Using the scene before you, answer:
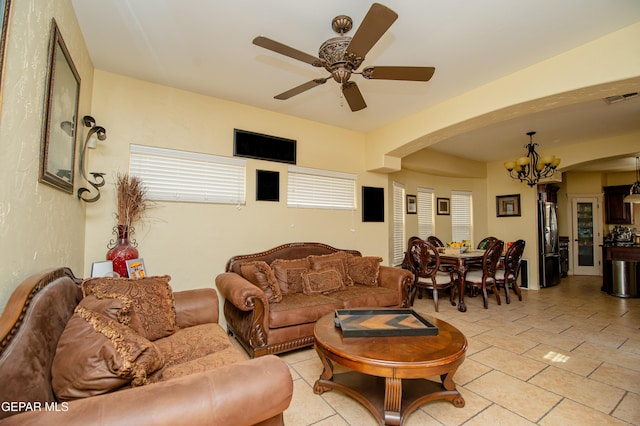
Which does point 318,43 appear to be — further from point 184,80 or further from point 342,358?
point 342,358

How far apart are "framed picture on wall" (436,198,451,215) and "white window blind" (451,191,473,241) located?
0.50 ft

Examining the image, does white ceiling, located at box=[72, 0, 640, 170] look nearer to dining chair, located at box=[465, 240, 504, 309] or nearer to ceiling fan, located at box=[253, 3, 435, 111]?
ceiling fan, located at box=[253, 3, 435, 111]

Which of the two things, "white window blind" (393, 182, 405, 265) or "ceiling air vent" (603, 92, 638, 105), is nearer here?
"ceiling air vent" (603, 92, 638, 105)

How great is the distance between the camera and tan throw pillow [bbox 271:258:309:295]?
3.16 metres

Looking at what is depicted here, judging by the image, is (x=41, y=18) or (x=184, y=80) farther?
(x=184, y=80)

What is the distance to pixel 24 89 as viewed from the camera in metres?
1.27

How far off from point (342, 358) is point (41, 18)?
8.13 ft

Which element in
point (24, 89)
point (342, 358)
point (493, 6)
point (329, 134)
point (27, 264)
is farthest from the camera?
point (329, 134)

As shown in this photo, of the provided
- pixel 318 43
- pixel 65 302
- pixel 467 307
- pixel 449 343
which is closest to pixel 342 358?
pixel 449 343

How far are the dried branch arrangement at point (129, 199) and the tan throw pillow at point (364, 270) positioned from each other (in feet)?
8.30

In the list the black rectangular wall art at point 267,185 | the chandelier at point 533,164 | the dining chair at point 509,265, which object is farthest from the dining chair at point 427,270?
the black rectangular wall art at point 267,185

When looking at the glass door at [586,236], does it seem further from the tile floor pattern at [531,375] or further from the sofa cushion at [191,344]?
the sofa cushion at [191,344]

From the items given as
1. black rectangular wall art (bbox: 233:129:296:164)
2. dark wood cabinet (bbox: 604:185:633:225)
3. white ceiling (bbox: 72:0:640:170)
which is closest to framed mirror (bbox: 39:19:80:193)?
white ceiling (bbox: 72:0:640:170)

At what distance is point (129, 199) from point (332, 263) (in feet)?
7.57
